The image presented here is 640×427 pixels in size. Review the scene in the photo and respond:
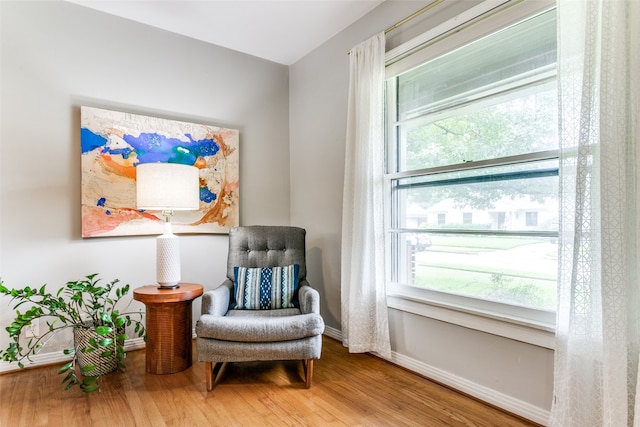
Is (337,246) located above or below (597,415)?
above

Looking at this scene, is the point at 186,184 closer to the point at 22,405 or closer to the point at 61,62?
the point at 61,62

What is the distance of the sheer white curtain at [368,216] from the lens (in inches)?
98.7

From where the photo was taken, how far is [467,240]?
86.0 inches

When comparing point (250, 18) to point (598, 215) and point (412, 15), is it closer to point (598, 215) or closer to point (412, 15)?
point (412, 15)

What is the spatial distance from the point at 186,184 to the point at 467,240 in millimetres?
1890

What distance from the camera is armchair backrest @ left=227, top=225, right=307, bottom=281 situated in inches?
110

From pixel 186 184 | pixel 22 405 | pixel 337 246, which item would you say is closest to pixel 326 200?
pixel 337 246

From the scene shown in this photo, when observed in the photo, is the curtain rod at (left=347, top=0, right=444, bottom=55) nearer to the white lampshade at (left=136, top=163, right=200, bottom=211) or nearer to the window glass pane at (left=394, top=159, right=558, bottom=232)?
the window glass pane at (left=394, top=159, right=558, bottom=232)

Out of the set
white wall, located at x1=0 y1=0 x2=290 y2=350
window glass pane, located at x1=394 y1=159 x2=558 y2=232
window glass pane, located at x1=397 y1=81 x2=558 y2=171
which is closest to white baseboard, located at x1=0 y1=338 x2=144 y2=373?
white wall, located at x1=0 y1=0 x2=290 y2=350

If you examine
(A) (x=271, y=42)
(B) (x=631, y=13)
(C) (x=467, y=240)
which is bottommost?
(C) (x=467, y=240)

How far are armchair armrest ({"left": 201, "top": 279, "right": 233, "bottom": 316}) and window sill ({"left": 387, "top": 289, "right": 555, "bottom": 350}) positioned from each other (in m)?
1.15

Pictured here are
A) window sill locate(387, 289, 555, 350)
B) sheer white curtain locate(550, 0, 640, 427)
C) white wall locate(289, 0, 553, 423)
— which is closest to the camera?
sheer white curtain locate(550, 0, 640, 427)

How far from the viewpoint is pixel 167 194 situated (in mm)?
2367

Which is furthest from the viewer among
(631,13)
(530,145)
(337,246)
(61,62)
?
(337,246)
